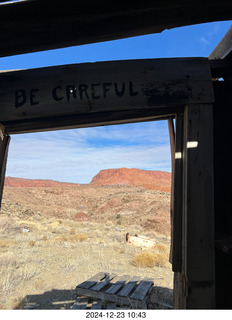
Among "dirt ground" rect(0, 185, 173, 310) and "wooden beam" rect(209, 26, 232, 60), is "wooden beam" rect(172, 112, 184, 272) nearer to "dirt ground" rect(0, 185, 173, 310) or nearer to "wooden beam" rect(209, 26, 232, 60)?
"wooden beam" rect(209, 26, 232, 60)

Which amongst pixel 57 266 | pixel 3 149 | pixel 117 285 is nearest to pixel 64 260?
pixel 57 266

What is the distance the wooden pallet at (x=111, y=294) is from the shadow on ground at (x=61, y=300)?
260mm

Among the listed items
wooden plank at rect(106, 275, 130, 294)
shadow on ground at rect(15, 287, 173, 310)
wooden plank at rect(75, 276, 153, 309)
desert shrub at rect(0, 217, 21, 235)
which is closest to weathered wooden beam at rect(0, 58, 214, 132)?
wooden plank at rect(75, 276, 153, 309)

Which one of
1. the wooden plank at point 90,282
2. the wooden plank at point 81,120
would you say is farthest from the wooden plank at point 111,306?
the wooden plank at point 81,120

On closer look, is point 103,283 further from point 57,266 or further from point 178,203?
point 178,203

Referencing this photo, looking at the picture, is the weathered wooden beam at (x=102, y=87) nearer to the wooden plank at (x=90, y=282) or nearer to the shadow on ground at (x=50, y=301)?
the wooden plank at (x=90, y=282)

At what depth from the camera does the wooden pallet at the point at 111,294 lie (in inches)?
178

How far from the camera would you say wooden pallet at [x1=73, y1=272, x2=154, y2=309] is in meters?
4.52

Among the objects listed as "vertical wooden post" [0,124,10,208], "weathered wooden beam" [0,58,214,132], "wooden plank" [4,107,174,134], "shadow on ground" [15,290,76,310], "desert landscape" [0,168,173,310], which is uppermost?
"weathered wooden beam" [0,58,214,132]

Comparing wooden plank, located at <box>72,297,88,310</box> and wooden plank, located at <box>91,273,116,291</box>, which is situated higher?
wooden plank, located at <box>91,273,116,291</box>

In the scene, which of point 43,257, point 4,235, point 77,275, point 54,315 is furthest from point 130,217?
point 54,315

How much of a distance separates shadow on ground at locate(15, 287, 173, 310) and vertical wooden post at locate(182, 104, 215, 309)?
3410 millimetres

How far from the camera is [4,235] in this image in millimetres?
12391

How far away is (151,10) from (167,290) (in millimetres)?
6113
